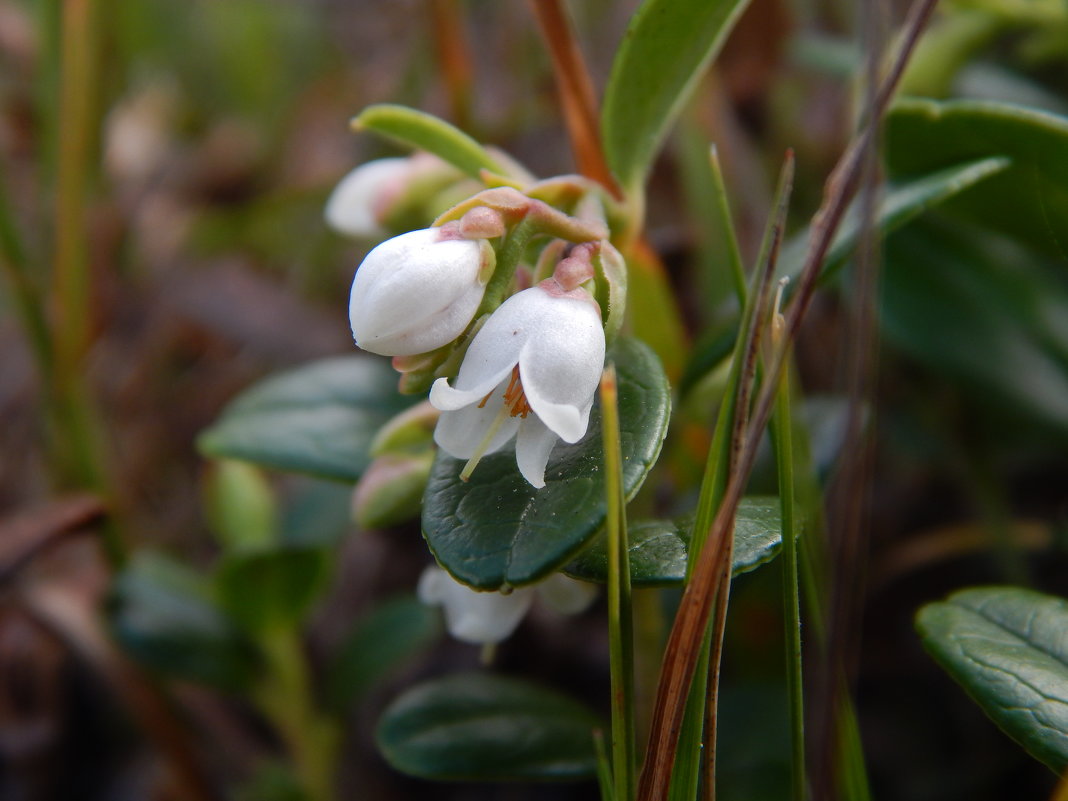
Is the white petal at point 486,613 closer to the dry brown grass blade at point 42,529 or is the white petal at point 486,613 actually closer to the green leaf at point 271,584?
the green leaf at point 271,584

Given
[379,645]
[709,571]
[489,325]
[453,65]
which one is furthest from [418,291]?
[453,65]

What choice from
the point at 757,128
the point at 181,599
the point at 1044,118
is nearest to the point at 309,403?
the point at 181,599

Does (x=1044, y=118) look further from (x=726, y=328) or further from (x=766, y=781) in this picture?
(x=766, y=781)

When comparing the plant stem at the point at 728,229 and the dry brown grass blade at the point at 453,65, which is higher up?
the dry brown grass blade at the point at 453,65

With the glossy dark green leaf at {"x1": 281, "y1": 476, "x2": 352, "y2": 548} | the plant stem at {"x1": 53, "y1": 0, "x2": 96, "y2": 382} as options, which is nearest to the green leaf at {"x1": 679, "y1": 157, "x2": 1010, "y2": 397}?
the glossy dark green leaf at {"x1": 281, "y1": 476, "x2": 352, "y2": 548}

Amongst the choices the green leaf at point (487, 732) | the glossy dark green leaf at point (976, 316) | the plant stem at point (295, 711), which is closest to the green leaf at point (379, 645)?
the plant stem at point (295, 711)

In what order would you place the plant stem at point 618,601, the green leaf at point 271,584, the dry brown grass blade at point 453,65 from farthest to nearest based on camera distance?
the dry brown grass blade at point 453,65 < the green leaf at point 271,584 < the plant stem at point 618,601
